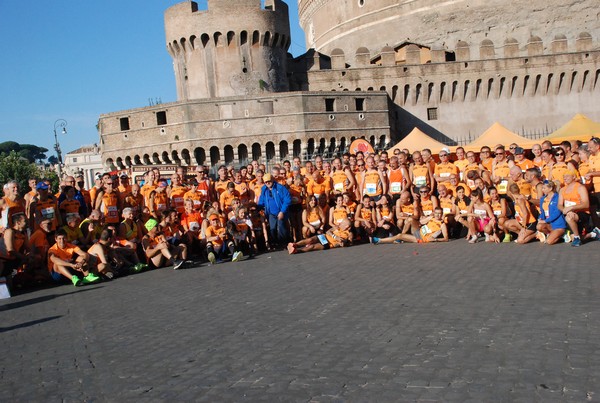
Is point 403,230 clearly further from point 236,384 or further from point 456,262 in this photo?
point 236,384

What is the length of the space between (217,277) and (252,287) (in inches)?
43.5

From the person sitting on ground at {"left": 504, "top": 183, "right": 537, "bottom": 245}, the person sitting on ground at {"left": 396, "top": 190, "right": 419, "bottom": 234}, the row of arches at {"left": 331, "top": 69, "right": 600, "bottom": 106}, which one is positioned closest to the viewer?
the person sitting on ground at {"left": 504, "top": 183, "right": 537, "bottom": 245}

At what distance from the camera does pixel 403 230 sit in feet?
33.9

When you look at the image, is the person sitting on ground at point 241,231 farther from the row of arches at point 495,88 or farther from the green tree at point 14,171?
the green tree at point 14,171

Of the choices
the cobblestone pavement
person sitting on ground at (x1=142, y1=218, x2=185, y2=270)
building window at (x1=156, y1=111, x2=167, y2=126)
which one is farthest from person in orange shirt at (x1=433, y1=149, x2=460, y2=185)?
building window at (x1=156, y1=111, x2=167, y2=126)

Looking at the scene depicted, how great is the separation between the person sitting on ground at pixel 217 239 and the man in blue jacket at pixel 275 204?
1061mm

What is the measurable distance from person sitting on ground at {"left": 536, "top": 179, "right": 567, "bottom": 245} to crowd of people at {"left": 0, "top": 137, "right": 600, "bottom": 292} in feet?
0.05

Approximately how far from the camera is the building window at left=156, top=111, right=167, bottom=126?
102ft

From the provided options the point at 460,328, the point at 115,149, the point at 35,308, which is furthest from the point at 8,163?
the point at 460,328

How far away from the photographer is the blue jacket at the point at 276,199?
1054cm

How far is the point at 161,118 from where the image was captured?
102ft

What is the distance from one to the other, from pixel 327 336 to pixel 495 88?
33.5 meters

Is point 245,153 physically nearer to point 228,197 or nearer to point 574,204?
point 228,197

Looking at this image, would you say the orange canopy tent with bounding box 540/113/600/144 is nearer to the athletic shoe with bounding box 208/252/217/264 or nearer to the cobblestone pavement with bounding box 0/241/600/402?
the cobblestone pavement with bounding box 0/241/600/402
